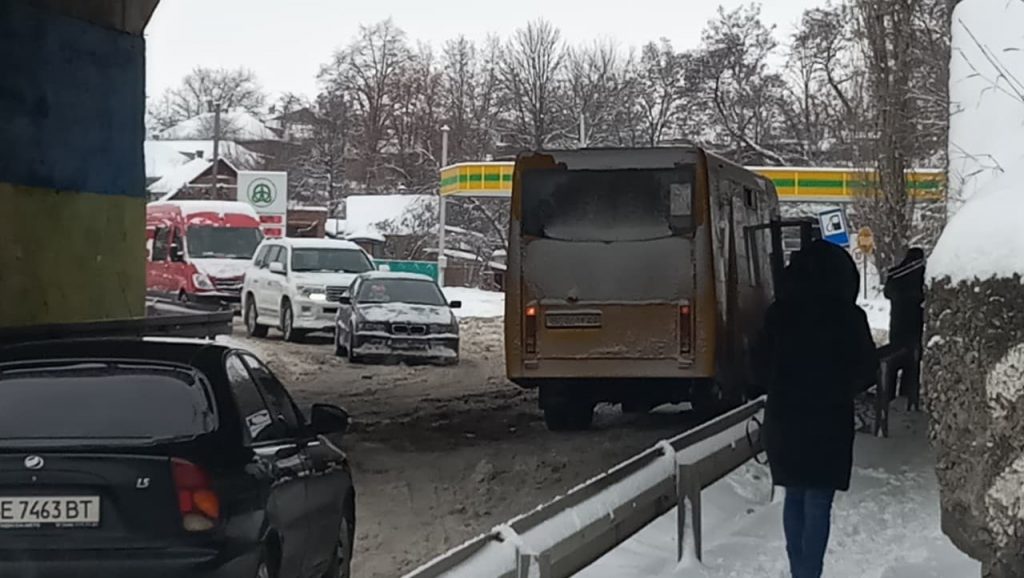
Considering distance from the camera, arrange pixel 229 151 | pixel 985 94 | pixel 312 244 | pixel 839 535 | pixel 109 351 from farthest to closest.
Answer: pixel 229 151, pixel 312 244, pixel 839 535, pixel 109 351, pixel 985 94

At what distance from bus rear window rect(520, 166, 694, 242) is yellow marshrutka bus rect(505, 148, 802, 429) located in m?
0.01

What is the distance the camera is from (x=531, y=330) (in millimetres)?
15031

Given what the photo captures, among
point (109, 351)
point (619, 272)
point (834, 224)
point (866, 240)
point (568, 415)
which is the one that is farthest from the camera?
point (866, 240)

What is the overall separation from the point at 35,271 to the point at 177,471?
34.4ft

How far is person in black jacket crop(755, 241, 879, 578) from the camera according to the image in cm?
704

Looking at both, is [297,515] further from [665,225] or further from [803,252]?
[665,225]

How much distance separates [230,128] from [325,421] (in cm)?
9817

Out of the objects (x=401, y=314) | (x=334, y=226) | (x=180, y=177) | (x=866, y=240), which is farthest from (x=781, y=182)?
(x=180, y=177)

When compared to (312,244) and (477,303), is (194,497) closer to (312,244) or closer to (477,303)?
(312,244)

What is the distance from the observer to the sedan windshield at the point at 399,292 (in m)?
26.3

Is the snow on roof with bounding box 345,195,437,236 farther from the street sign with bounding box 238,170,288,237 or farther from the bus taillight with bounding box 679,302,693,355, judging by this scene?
the bus taillight with bounding box 679,302,693,355

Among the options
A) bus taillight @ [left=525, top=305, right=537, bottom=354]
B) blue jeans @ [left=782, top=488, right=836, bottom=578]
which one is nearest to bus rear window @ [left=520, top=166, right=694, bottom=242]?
bus taillight @ [left=525, top=305, right=537, bottom=354]

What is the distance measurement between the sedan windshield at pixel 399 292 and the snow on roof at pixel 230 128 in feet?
244

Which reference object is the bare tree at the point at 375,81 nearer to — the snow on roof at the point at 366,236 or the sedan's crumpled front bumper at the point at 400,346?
the snow on roof at the point at 366,236
